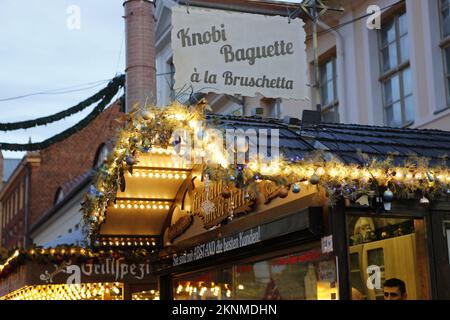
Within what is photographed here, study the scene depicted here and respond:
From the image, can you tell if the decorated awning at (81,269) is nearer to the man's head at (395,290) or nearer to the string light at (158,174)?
the string light at (158,174)

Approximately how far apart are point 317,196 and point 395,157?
3.67 ft

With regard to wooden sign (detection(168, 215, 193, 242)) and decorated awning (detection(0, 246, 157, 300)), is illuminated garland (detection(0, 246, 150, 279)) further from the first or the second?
wooden sign (detection(168, 215, 193, 242))

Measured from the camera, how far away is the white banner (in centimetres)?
923

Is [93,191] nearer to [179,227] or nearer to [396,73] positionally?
[179,227]

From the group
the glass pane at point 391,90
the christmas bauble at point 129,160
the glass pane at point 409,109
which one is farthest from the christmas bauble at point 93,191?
the glass pane at point 391,90

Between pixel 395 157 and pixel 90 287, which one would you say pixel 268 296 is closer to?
pixel 395 157

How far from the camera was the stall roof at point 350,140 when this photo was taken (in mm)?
8483

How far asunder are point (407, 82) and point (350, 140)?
21.8 feet

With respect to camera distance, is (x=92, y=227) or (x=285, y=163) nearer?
(x=285, y=163)

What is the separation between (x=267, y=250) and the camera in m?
9.17
